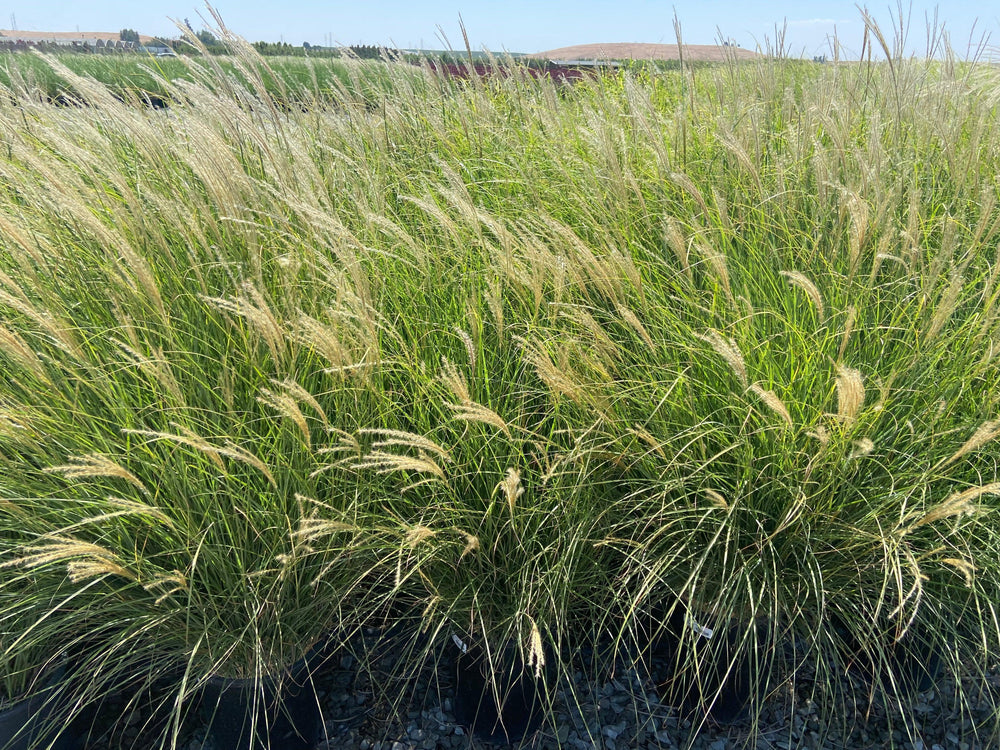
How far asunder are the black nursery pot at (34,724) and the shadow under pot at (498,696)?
960mm

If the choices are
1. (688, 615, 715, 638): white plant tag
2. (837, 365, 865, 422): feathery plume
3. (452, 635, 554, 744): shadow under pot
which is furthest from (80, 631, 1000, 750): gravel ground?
(837, 365, 865, 422): feathery plume

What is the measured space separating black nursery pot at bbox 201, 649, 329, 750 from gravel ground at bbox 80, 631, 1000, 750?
0.08 metres

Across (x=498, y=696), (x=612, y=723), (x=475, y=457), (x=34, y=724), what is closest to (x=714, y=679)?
(x=612, y=723)

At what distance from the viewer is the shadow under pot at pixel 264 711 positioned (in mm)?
1887

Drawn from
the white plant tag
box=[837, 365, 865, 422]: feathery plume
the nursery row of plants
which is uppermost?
box=[837, 365, 865, 422]: feathery plume

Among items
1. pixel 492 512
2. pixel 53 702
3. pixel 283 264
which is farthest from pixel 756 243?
pixel 53 702

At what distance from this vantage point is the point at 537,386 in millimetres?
2188

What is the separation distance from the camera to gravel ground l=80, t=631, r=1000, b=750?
6.66 ft

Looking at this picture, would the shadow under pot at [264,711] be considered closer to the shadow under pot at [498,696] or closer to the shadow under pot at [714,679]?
the shadow under pot at [498,696]

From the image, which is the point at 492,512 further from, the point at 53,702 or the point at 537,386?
the point at 53,702

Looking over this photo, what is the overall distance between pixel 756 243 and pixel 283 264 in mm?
1501

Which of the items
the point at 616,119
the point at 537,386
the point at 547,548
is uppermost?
the point at 616,119

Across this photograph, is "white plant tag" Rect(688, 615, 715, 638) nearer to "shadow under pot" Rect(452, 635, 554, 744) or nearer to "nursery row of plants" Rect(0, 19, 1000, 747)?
"nursery row of plants" Rect(0, 19, 1000, 747)

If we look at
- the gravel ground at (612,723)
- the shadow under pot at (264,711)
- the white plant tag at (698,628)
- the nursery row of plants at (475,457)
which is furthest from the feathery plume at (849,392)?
the shadow under pot at (264,711)
